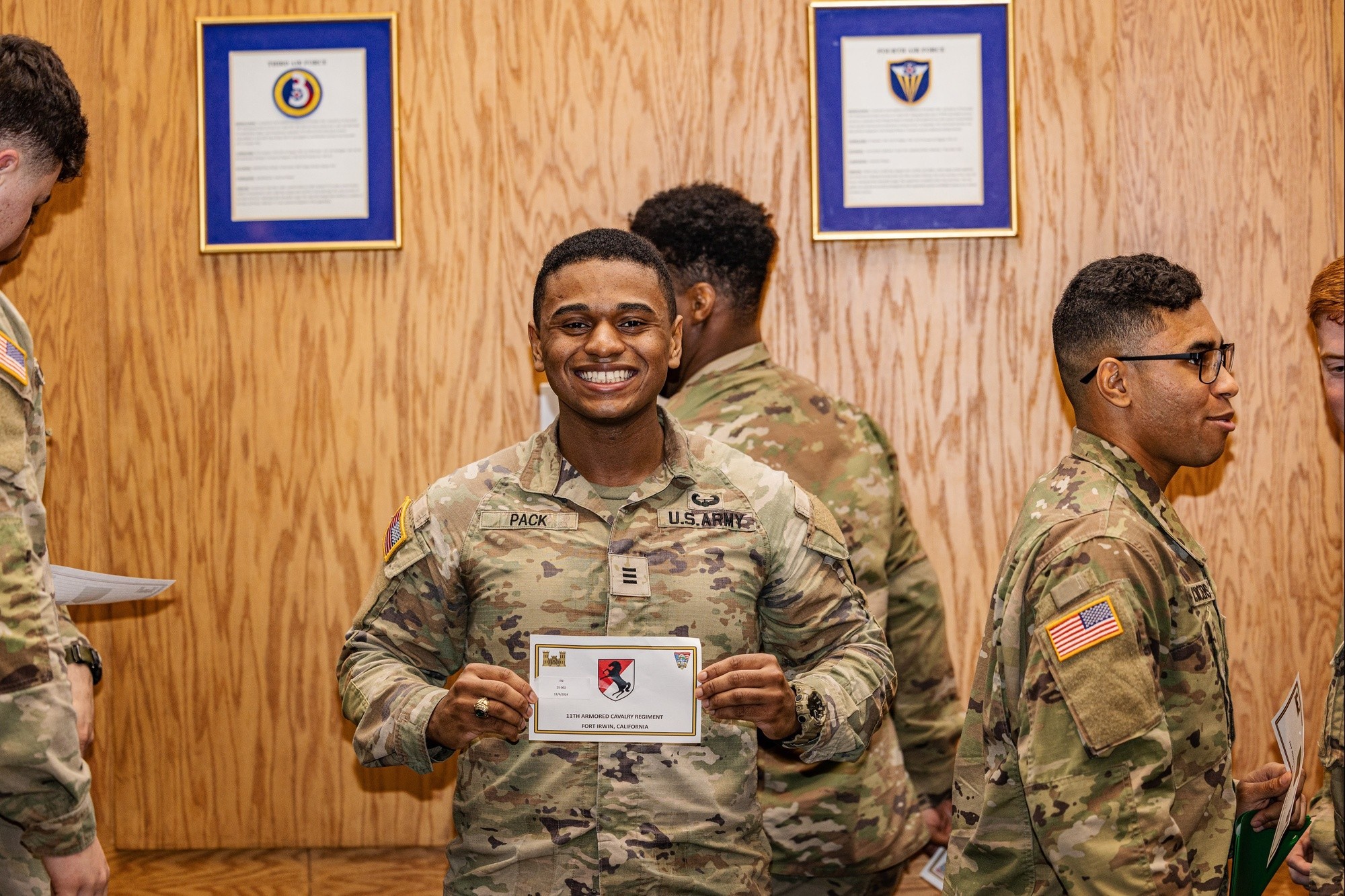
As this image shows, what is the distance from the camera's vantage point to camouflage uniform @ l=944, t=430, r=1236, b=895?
5.52 feet

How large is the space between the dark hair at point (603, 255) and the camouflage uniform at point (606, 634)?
23 cm

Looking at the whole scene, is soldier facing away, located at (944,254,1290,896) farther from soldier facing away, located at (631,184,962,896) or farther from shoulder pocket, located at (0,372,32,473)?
shoulder pocket, located at (0,372,32,473)

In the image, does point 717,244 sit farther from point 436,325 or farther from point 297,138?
point 297,138

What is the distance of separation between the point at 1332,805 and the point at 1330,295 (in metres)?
0.88

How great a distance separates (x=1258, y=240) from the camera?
3223 millimetres

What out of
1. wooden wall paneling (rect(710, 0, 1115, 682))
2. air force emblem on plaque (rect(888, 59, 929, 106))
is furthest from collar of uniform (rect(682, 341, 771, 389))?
air force emblem on plaque (rect(888, 59, 929, 106))

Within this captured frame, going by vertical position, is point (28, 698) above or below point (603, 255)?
below

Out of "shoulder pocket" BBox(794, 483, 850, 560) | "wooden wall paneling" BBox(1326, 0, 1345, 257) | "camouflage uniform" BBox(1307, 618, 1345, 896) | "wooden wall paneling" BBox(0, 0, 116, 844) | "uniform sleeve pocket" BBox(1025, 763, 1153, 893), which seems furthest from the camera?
"wooden wall paneling" BBox(1326, 0, 1345, 257)

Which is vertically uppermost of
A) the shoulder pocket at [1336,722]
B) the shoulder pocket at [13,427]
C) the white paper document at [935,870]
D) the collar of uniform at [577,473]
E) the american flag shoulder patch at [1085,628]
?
the shoulder pocket at [13,427]

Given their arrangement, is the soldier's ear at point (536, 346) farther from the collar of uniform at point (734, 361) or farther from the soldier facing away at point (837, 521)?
the collar of uniform at point (734, 361)

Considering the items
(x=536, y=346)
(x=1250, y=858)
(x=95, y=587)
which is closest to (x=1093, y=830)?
(x=1250, y=858)

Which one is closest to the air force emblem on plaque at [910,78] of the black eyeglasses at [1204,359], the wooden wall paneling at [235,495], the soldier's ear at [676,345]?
the wooden wall paneling at [235,495]

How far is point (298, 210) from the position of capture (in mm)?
3234

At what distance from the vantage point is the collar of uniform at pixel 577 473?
6.04 ft
